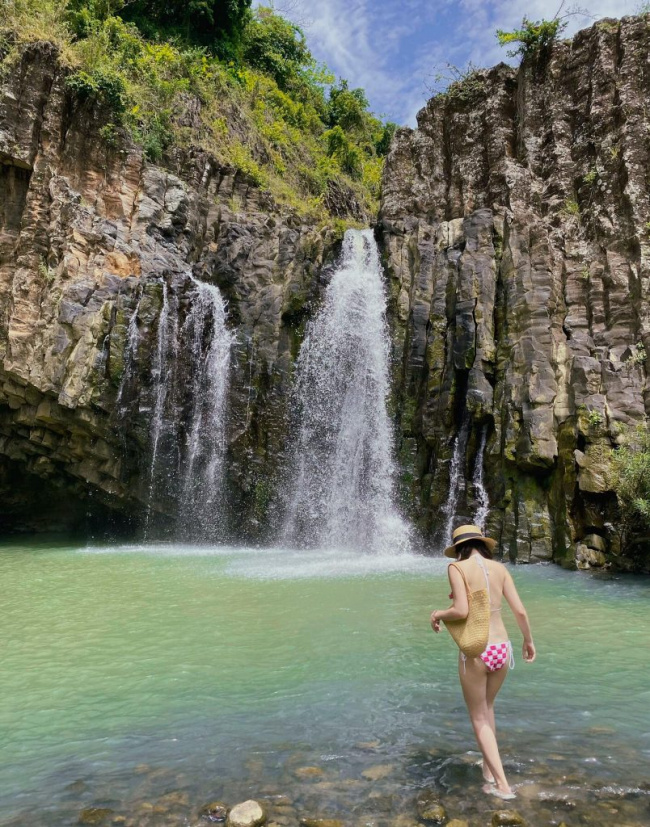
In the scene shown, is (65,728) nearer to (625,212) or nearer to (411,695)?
(411,695)

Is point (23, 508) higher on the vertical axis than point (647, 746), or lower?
higher

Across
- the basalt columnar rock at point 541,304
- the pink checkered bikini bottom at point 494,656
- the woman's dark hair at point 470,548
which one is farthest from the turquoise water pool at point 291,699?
the basalt columnar rock at point 541,304

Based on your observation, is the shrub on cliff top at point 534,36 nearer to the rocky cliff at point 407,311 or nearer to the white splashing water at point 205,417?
the rocky cliff at point 407,311

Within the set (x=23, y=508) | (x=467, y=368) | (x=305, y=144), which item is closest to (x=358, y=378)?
(x=467, y=368)

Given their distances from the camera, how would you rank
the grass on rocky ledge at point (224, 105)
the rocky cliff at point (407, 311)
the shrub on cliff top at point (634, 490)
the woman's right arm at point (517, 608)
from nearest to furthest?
the woman's right arm at point (517, 608), the shrub on cliff top at point (634, 490), the rocky cliff at point (407, 311), the grass on rocky ledge at point (224, 105)

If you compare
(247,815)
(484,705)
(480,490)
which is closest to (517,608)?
(484,705)

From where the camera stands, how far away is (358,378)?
63.3 feet

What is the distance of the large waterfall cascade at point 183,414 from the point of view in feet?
59.7

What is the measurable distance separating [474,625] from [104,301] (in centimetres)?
1748

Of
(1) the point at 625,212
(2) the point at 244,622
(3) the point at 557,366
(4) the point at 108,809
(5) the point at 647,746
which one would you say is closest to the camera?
(4) the point at 108,809

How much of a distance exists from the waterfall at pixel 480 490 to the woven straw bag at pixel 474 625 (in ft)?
40.2

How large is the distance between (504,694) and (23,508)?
21.3 metres

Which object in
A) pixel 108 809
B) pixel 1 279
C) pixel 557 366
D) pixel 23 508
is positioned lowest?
pixel 108 809

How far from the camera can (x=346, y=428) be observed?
61.5 ft
